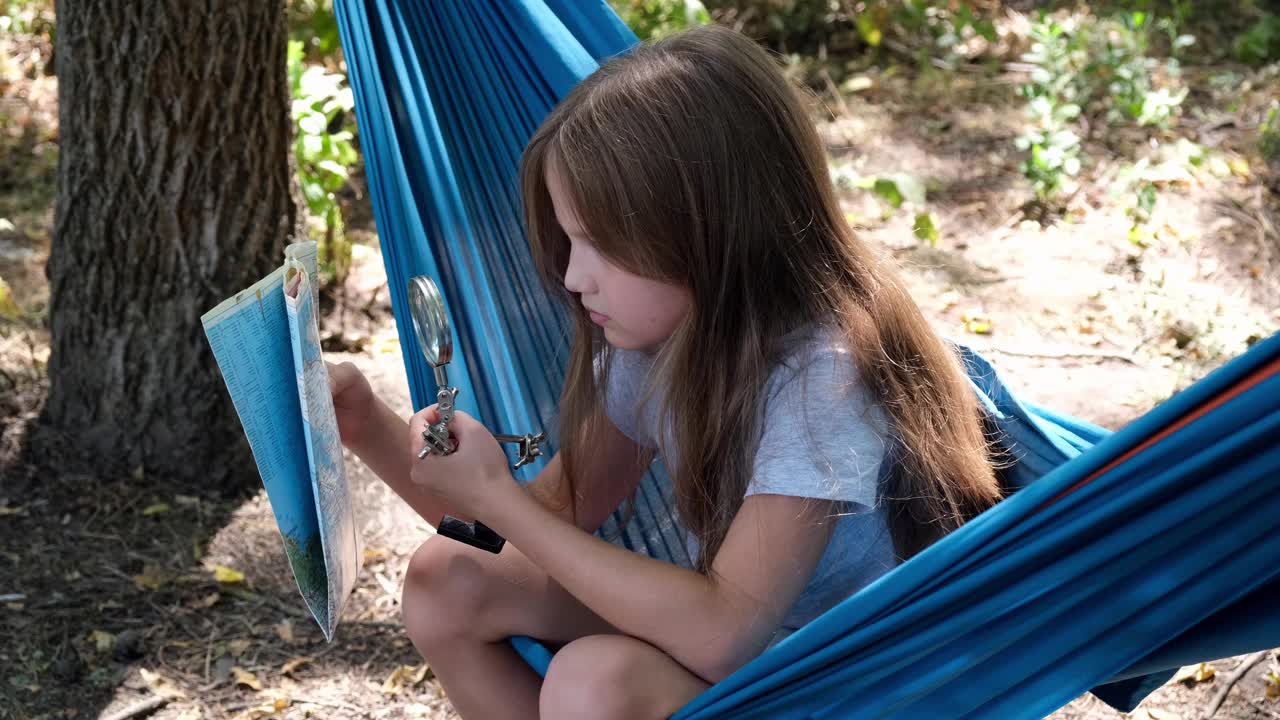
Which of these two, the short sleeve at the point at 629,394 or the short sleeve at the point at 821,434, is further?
the short sleeve at the point at 629,394

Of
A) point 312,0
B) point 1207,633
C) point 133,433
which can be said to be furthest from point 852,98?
point 1207,633

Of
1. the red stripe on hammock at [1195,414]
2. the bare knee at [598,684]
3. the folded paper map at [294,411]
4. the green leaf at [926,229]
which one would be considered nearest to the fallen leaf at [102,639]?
the folded paper map at [294,411]

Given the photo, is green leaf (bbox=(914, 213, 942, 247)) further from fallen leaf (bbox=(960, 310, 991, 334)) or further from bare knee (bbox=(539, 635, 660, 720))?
bare knee (bbox=(539, 635, 660, 720))

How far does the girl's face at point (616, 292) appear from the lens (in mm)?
1233

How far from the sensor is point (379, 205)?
5.41 feet

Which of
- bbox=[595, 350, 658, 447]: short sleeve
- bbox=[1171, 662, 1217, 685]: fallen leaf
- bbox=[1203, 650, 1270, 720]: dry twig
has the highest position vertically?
bbox=[595, 350, 658, 447]: short sleeve

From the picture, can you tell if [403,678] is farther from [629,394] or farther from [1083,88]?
[1083,88]

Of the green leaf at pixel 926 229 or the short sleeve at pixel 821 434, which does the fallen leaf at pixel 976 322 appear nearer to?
the green leaf at pixel 926 229

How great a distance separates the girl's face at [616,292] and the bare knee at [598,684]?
0.99 ft

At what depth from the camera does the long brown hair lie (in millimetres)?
1200

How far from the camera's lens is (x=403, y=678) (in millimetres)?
1916

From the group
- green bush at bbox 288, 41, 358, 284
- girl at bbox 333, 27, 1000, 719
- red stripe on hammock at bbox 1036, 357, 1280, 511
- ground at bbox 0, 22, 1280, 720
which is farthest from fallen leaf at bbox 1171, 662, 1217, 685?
green bush at bbox 288, 41, 358, 284

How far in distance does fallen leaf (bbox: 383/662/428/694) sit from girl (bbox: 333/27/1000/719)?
714 mm

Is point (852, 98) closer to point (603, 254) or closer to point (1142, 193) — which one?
point (1142, 193)
